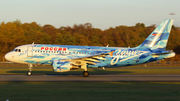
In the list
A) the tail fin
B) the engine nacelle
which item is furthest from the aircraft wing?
the tail fin

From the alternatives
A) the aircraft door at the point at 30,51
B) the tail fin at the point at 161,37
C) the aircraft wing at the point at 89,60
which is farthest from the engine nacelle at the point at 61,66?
the tail fin at the point at 161,37

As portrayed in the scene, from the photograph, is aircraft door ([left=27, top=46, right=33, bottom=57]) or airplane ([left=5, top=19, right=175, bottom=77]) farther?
aircraft door ([left=27, top=46, right=33, bottom=57])

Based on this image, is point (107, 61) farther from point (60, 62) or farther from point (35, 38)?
point (35, 38)

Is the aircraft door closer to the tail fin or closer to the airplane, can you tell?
the airplane

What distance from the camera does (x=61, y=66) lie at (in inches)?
1099

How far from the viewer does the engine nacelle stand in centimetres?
2788

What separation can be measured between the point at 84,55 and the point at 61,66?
3.72 meters

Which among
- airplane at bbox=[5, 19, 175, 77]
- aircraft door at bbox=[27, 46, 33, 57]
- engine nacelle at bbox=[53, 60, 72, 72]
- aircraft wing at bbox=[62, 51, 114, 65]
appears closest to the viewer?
engine nacelle at bbox=[53, 60, 72, 72]

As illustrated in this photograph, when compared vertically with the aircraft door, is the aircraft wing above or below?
below

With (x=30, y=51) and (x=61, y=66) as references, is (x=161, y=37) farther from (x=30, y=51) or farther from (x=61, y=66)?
(x=30, y=51)

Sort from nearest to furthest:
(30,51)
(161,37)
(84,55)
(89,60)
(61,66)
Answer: (61,66), (89,60), (30,51), (84,55), (161,37)

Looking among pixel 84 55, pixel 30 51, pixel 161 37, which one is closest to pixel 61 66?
pixel 84 55
